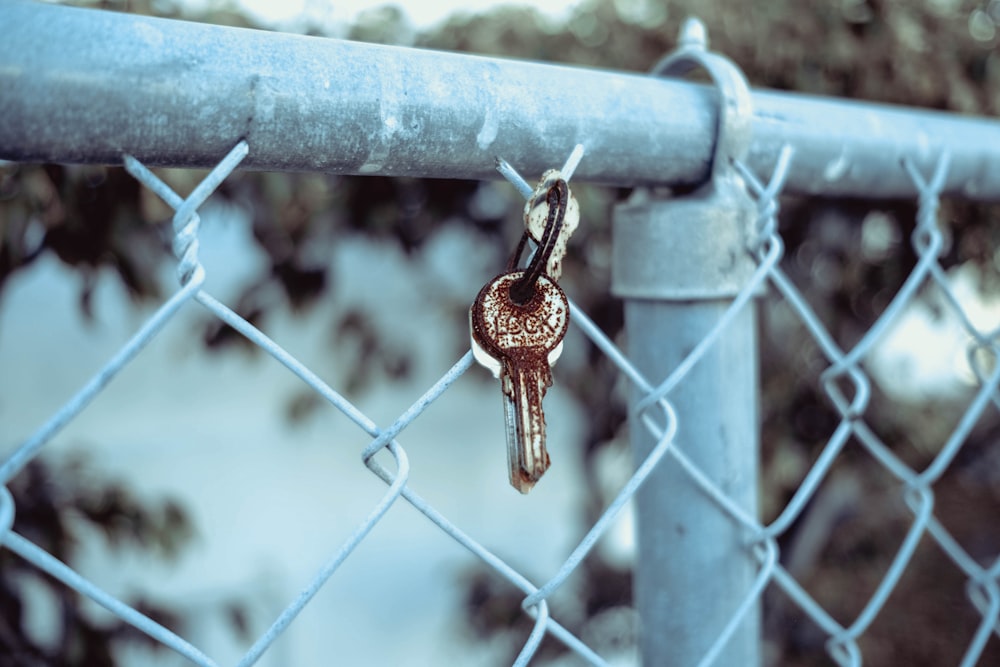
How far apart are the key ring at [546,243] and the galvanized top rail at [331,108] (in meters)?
0.09

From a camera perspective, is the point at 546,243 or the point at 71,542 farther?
the point at 71,542

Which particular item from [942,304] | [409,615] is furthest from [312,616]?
[942,304]

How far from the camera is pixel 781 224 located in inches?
76.2

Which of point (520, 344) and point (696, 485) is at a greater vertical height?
point (696, 485)

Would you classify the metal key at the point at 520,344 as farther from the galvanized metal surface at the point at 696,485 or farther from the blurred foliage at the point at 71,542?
the blurred foliage at the point at 71,542

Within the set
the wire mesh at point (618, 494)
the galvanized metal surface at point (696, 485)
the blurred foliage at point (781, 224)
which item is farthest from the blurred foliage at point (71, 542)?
the galvanized metal surface at point (696, 485)

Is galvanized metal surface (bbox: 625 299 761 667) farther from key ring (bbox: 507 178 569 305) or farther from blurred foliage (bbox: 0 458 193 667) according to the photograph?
blurred foliage (bbox: 0 458 193 667)

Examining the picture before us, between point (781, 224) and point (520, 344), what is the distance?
5.26ft

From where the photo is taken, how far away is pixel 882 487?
2.17 meters

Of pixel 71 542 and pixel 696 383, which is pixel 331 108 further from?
pixel 71 542

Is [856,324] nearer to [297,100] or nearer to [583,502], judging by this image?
[583,502]

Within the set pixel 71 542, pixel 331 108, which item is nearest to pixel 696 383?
pixel 331 108

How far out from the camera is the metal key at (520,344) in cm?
49

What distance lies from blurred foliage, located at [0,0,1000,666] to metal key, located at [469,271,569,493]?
35.8 inches
